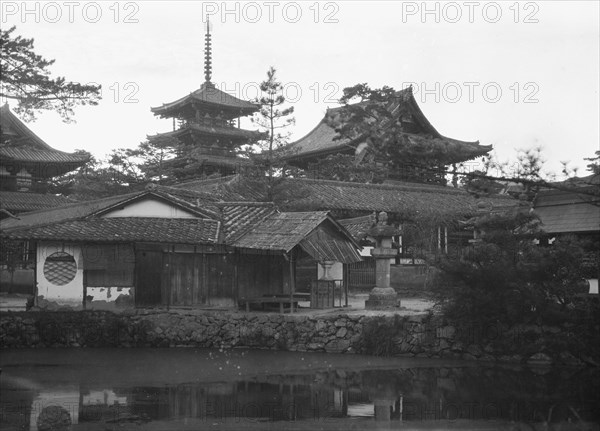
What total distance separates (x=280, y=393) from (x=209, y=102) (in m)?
35.0

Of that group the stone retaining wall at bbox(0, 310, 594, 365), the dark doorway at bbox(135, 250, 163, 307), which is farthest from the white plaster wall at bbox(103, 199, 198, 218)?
the stone retaining wall at bbox(0, 310, 594, 365)

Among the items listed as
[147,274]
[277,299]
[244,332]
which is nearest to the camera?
[244,332]

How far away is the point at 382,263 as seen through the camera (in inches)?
974

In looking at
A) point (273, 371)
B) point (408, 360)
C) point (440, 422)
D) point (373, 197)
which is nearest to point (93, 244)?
point (273, 371)

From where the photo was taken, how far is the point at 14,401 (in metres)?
12.8

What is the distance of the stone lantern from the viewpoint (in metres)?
24.0

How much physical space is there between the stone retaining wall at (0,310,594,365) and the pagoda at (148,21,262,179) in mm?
24738

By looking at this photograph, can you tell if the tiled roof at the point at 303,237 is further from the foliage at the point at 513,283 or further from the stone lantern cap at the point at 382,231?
the foliage at the point at 513,283

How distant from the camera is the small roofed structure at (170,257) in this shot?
21906 mm

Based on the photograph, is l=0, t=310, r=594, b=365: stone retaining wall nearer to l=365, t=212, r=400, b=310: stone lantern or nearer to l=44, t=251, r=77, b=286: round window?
l=44, t=251, r=77, b=286: round window

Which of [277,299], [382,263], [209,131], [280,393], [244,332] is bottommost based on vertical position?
[280,393]

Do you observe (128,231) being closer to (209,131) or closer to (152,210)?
(152,210)

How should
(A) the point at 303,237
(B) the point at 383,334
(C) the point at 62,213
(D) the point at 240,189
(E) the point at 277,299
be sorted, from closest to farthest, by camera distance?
(B) the point at 383,334 → (A) the point at 303,237 → (E) the point at 277,299 → (D) the point at 240,189 → (C) the point at 62,213

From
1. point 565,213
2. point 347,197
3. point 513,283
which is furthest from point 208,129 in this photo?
point 513,283
